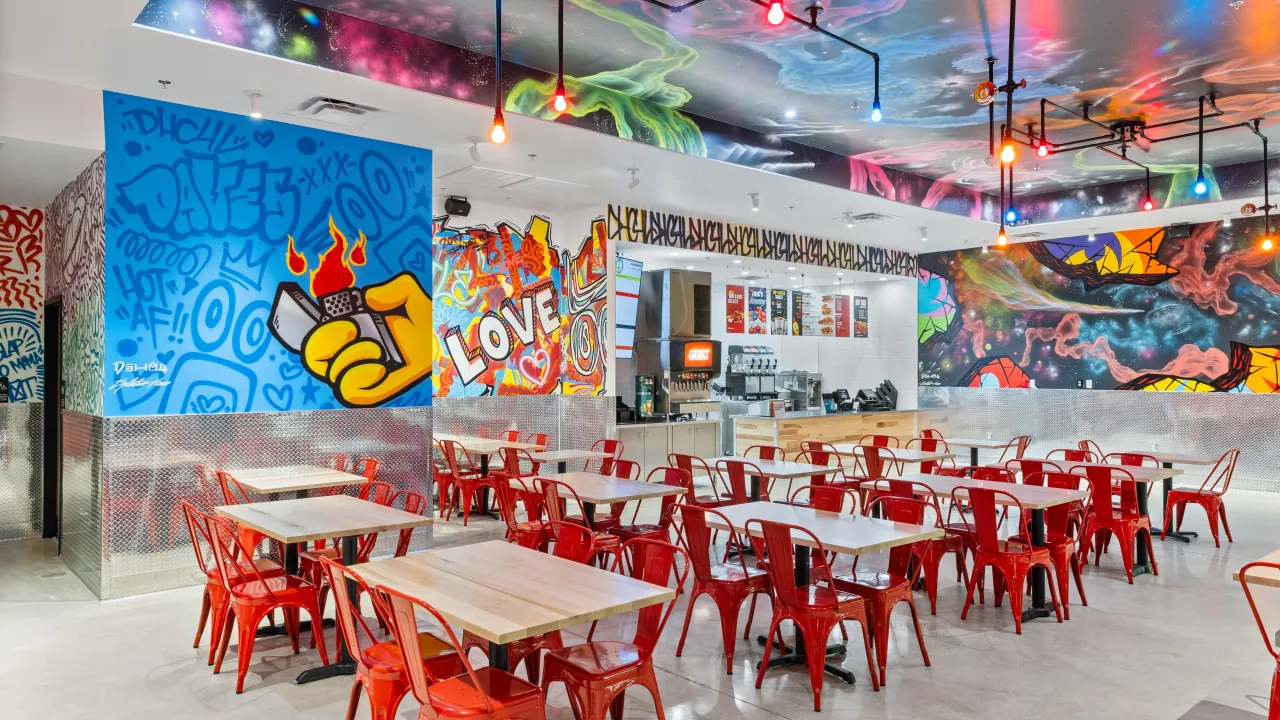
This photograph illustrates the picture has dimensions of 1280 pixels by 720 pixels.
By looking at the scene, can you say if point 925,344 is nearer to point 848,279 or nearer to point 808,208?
point 848,279

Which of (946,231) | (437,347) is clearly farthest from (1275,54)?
(437,347)

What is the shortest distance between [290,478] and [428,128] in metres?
2.95

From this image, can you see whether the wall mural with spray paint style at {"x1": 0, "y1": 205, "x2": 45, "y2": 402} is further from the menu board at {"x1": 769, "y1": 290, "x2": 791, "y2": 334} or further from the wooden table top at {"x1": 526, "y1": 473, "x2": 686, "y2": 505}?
the menu board at {"x1": 769, "y1": 290, "x2": 791, "y2": 334}

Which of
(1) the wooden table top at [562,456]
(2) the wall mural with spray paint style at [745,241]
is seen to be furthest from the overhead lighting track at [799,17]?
(2) the wall mural with spray paint style at [745,241]

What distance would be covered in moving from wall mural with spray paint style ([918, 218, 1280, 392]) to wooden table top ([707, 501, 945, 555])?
29.4 feet

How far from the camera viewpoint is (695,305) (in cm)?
1105

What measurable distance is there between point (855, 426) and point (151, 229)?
33.1 feet

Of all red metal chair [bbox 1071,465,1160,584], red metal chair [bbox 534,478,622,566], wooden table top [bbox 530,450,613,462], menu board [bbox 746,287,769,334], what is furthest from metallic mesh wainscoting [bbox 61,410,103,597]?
menu board [bbox 746,287,769,334]

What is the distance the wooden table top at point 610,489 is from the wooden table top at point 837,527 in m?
0.76

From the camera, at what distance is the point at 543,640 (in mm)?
3531

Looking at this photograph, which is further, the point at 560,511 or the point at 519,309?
the point at 519,309

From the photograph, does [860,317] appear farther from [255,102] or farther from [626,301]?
[255,102]

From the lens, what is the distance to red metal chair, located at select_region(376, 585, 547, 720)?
2.65 m

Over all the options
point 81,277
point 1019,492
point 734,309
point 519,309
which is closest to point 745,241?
point 734,309
